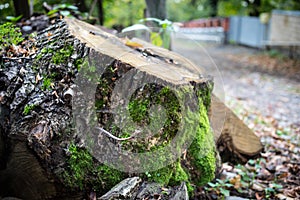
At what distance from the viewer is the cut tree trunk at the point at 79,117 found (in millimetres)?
2006

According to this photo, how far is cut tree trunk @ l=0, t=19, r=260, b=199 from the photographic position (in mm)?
2006

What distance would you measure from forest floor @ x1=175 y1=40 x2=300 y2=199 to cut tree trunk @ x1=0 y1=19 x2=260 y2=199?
3.07ft

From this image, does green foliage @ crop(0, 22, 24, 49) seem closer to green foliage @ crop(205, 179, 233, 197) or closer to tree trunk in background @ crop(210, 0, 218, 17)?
green foliage @ crop(205, 179, 233, 197)

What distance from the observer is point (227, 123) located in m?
3.04

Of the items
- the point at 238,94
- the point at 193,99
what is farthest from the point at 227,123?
the point at 238,94

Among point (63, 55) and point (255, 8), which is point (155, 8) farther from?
point (255, 8)

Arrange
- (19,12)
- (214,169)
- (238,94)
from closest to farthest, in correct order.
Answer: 1. (214,169)
2. (19,12)
3. (238,94)

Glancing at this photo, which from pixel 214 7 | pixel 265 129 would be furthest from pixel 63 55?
pixel 214 7

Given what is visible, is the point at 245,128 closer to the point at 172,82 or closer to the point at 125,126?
the point at 172,82

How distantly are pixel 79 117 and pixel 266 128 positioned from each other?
328 centimetres

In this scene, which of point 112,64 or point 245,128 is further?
point 245,128

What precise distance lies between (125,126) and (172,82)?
42cm

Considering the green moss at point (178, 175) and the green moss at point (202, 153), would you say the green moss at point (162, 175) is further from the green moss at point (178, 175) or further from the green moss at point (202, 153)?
the green moss at point (202, 153)

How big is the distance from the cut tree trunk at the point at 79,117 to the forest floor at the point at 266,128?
94 cm
